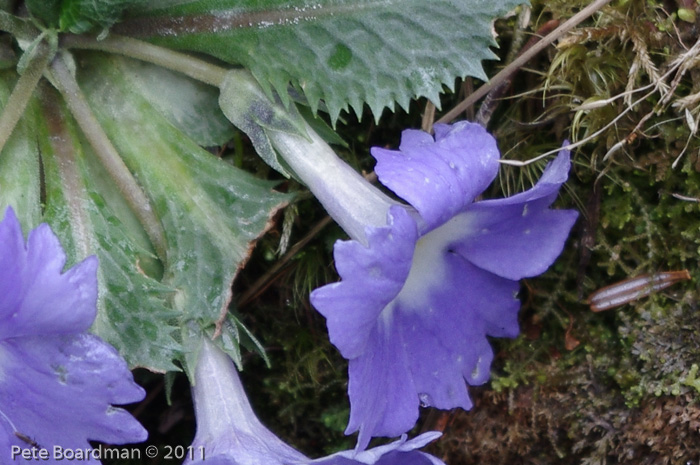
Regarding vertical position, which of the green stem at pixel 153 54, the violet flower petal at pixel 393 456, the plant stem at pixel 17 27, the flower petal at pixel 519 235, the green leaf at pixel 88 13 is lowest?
the violet flower petal at pixel 393 456

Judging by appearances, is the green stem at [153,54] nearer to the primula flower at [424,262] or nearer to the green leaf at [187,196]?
the green leaf at [187,196]

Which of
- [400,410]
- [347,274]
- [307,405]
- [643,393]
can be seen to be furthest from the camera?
[307,405]

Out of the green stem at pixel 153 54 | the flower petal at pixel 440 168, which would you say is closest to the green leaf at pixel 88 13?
the green stem at pixel 153 54

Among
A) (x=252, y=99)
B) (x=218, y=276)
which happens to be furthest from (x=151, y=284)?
(x=252, y=99)

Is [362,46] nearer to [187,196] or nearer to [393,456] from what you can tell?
[187,196]

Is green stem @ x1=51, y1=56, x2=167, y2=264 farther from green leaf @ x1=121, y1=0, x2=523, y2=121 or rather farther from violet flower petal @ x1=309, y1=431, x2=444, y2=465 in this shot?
violet flower petal @ x1=309, y1=431, x2=444, y2=465

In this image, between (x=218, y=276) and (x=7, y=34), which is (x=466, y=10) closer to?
(x=218, y=276)
